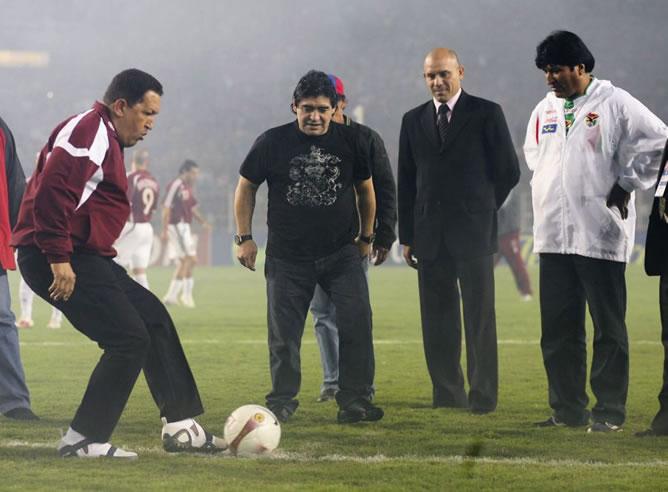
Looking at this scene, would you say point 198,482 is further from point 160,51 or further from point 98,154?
point 160,51

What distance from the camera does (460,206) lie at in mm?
6758

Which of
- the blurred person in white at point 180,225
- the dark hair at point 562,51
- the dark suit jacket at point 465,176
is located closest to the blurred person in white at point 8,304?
the dark suit jacket at point 465,176

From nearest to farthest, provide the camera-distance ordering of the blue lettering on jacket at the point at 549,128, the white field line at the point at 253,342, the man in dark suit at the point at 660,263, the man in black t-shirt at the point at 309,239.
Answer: the man in dark suit at the point at 660,263, the blue lettering on jacket at the point at 549,128, the man in black t-shirt at the point at 309,239, the white field line at the point at 253,342

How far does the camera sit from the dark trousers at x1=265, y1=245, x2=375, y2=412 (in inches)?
250

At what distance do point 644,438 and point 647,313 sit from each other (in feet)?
31.2

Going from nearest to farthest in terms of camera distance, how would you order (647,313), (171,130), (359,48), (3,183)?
(3,183) < (647,313) < (171,130) < (359,48)

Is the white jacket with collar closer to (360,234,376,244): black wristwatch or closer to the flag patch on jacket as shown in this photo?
the flag patch on jacket

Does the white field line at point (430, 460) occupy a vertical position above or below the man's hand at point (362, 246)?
below

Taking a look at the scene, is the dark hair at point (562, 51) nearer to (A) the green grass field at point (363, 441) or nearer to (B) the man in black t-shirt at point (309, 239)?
(B) the man in black t-shirt at point (309, 239)

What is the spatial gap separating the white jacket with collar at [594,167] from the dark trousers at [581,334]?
0.34ft

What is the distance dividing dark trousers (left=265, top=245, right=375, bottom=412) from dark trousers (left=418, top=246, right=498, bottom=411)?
2.08 feet

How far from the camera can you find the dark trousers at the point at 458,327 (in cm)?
674

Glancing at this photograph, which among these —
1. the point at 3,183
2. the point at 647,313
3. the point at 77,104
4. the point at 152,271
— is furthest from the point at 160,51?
the point at 3,183

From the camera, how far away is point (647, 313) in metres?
14.9
